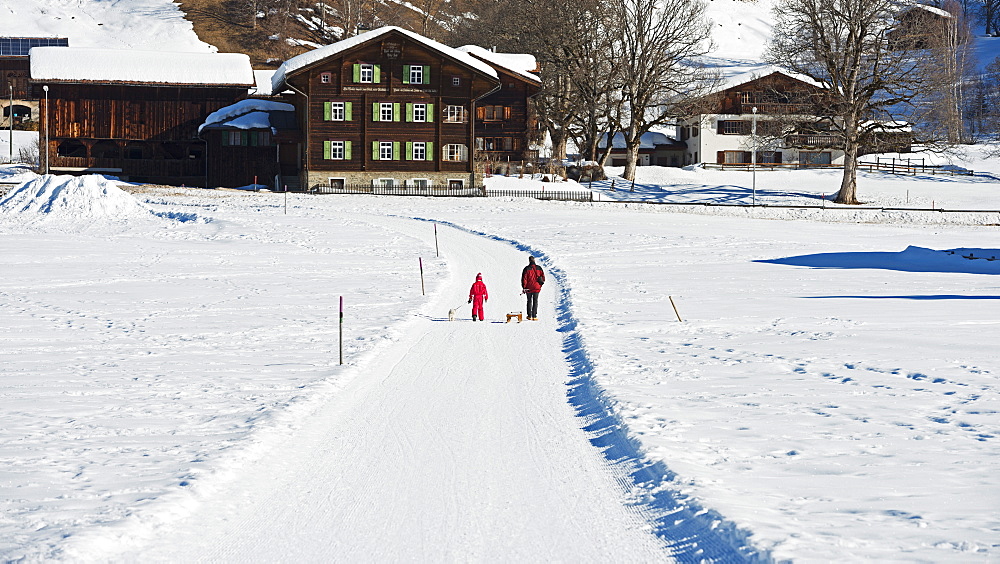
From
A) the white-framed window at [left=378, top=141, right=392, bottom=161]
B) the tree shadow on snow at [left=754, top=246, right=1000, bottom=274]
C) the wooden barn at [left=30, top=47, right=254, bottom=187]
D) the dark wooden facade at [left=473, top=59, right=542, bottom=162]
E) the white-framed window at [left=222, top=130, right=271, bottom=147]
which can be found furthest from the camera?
the dark wooden facade at [left=473, top=59, right=542, bottom=162]

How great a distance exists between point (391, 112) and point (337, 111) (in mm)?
3522

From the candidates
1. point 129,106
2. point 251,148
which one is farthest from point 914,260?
point 129,106

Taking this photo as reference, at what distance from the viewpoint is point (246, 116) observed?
6738 centimetres

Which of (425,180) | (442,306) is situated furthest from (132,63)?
(442,306)

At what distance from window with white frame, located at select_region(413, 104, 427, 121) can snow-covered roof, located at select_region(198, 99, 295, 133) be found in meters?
9.59

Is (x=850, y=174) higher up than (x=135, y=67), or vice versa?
(x=135, y=67)

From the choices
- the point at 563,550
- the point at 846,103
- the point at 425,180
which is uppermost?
the point at 846,103

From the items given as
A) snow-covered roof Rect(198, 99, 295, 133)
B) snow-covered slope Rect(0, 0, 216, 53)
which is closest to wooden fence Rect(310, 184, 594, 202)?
snow-covered roof Rect(198, 99, 295, 133)

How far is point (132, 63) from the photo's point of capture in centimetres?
6919

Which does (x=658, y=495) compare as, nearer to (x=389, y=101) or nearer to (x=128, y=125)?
(x=389, y=101)

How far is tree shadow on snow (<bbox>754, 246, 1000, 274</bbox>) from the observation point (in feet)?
111

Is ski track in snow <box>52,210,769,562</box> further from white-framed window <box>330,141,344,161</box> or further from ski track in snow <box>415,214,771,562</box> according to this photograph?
white-framed window <box>330,141,344,161</box>

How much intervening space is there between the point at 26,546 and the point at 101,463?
2.65 meters

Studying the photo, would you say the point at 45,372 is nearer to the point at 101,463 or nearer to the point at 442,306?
the point at 101,463
